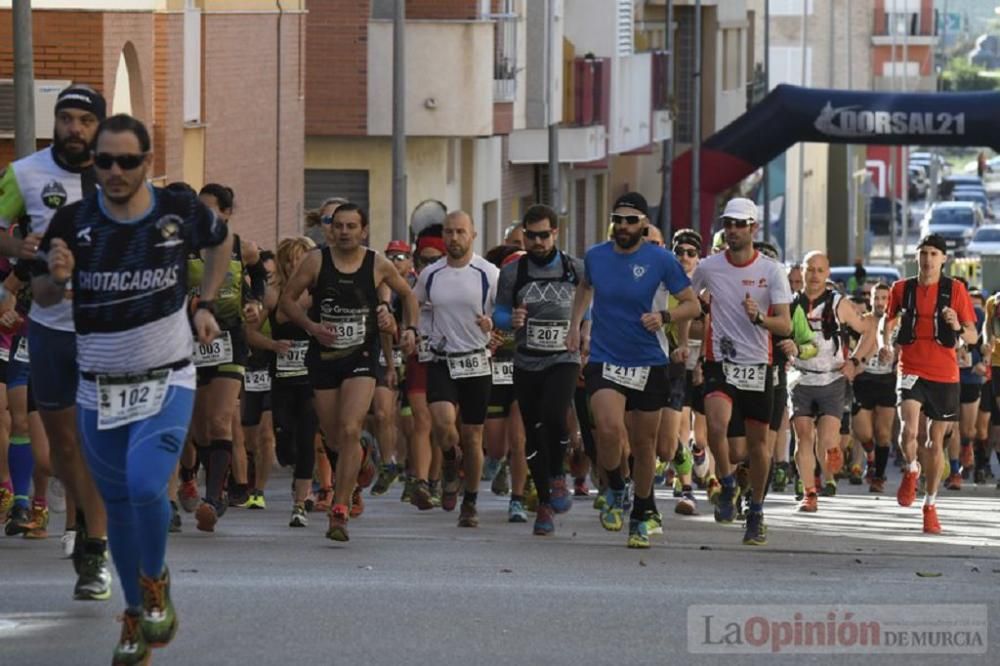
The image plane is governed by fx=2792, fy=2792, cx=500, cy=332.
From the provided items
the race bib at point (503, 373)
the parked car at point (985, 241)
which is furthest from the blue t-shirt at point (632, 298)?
the parked car at point (985, 241)

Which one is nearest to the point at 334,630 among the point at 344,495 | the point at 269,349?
the point at 344,495

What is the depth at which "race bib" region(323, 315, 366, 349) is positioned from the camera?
46.9ft

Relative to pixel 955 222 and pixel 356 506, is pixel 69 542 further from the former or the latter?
pixel 955 222

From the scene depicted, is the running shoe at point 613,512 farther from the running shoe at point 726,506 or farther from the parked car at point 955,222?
the parked car at point 955,222

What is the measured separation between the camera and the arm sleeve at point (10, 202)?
11023 mm

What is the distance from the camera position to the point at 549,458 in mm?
15500

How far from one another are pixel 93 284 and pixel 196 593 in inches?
86.1

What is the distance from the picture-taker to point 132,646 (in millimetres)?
9148

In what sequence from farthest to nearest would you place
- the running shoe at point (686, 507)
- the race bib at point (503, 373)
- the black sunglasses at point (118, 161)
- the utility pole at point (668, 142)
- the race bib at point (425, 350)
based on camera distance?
the utility pole at point (668, 142) → the running shoe at point (686, 507) → the race bib at point (503, 373) → the race bib at point (425, 350) → the black sunglasses at point (118, 161)

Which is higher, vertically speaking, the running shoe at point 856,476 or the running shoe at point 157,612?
the running shoe at point 157,612

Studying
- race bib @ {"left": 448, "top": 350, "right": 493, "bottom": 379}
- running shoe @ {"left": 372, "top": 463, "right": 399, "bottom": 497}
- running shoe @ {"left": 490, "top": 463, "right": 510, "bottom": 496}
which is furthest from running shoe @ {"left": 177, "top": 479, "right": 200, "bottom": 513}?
running shoe @ {"left": 490, "top": 463, "right": 510, "bottom": 496}

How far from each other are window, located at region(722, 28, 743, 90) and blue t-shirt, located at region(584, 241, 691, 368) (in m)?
53.3

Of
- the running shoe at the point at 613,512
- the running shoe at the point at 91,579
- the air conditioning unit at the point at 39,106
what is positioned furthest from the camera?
the air conditioning unit at the point at 39,106

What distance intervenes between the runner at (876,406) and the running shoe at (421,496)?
23.6 feet
